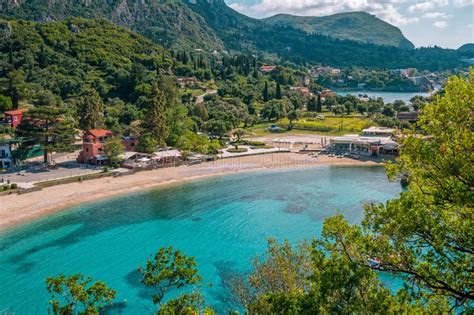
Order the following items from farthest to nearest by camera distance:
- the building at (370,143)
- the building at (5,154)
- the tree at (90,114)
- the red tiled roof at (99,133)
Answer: the building at (370,143)
the tree at (90,114)
the red tiled roof at (99,133)
the building at (5,154)

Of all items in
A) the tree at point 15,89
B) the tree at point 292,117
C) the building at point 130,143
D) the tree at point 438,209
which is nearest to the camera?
the tree at point 438,209

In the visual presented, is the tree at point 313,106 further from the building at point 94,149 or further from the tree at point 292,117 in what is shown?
the building at point 94,149

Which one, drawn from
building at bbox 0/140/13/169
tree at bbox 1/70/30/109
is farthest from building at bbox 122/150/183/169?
tree at bbox 1/70/30/109

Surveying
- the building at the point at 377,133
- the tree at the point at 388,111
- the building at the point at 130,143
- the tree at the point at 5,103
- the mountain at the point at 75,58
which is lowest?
the building at the point at 377,133

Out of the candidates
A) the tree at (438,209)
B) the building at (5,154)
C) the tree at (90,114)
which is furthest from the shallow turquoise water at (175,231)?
the tree at (90,114)

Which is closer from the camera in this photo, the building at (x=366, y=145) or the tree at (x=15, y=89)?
the building at (x=366, y=145)

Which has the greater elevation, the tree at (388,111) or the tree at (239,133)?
the tree at (388,111)

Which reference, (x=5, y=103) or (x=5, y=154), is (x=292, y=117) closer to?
(x=5, y=103)
